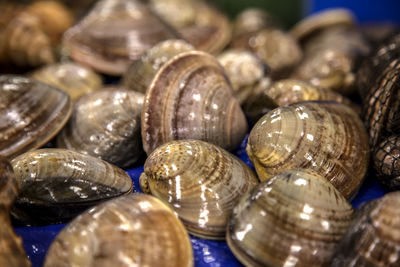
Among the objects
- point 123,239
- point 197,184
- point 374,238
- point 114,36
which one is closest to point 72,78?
point 114,36

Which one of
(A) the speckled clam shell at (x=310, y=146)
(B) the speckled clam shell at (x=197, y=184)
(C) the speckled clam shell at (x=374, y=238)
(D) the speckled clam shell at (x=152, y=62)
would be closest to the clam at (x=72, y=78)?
(D) the speckled clam shell at (x=152, y=62)

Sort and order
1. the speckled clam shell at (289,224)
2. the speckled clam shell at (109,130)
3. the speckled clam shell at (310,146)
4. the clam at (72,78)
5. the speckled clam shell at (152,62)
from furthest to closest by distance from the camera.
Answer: the clam at (72,78)
the speckled clam shell at (152,62)
the speckled clam shell at (109,130)
the speckled clam shell at (310,146)
the speckled clam shell at (289,224)

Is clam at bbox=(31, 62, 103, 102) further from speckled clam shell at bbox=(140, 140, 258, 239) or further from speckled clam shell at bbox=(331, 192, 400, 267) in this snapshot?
speckled clam shell at bbox=(331, 192, 400, 267)

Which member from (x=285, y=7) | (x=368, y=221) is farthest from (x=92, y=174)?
(x=285, y=7)

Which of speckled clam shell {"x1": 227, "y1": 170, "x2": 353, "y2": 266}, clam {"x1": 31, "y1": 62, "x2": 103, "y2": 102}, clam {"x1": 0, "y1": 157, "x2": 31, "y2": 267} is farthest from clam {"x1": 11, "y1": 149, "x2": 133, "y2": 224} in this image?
clam {"x1": 31, "y1": 62, "x2": 103, "y2": 102}

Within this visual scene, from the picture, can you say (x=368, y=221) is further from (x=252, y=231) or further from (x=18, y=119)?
(x=18, y=119)

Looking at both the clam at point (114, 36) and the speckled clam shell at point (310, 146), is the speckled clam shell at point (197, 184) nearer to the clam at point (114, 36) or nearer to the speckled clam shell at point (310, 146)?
the speckled clam shell at point (310, 146)
